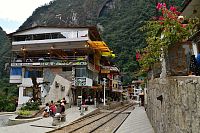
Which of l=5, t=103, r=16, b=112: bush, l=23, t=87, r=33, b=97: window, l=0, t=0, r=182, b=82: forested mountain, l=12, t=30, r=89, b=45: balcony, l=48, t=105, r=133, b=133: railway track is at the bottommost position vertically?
l=48, t=105, r=133, b=133: railway track

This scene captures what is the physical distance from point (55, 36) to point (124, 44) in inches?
1973

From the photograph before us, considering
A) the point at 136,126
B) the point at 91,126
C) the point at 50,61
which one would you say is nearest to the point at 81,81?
the point at 50,61

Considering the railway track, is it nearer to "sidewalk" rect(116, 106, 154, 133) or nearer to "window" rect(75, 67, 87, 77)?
"sidewalk" rect(116, 106, 154, 133)

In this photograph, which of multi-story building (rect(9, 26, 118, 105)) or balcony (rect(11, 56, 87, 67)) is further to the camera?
balcony (rect(11, 56, 87, 67))

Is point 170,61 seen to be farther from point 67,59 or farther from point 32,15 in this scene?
point 32,15

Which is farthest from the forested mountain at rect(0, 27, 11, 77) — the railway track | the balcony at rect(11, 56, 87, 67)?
the railway track

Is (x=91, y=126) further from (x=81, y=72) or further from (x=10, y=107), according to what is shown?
(x=10, y=107)

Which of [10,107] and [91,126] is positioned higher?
[10,107]

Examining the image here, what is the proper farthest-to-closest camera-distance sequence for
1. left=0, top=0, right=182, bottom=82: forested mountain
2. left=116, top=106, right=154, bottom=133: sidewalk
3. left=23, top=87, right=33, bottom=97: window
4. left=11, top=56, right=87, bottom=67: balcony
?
left=0, top=0, right=182, bottom=82: forested mountain → left=23, top=87, right=33, bottom=97: window → left=11, top=56, right=87, bottom=67: balcony → left=116, top=106, right=154, bottom=133: sidewalk

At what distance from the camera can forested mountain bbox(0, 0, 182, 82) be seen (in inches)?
3270

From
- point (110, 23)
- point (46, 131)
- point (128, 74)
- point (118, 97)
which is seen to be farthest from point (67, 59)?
point (110, 23)

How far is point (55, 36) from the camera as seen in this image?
39.2 meters

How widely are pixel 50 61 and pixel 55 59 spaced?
2.81 feet

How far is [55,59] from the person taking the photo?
124ft
